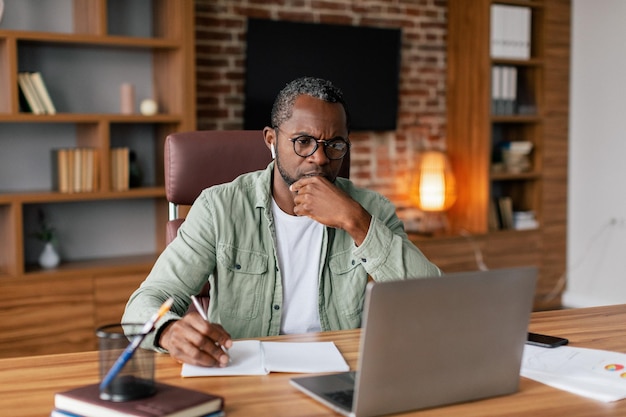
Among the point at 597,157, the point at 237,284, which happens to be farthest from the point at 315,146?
the point at 597,157

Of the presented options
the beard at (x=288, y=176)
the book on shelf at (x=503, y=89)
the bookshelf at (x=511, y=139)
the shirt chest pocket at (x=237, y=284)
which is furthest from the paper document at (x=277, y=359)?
the book on shelf at (x=503, y=89)

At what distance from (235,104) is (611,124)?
7.51ft

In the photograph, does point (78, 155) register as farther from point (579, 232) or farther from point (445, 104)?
point (579, 232)

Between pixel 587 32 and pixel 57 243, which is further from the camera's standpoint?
pixel 587 32

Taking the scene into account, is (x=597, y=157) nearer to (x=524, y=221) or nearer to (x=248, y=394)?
(x=524, y=221)

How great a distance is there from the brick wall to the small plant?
2.99 feet

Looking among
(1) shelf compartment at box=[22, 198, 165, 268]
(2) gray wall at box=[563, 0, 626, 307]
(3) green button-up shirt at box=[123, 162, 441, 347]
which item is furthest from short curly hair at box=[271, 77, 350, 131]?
(2) gray wall at box=[563, 0, 626, 307]

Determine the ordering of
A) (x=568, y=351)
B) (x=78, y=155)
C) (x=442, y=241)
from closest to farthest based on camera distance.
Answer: (x=568, y=351) < (x=78, y=155) < (x=442, y=241)

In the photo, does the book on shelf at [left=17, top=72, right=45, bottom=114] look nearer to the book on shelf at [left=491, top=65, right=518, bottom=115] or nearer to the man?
the man

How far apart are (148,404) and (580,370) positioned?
0.77 meters

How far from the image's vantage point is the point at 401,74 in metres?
4.77

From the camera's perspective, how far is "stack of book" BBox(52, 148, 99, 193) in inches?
143

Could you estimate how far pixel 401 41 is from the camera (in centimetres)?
471

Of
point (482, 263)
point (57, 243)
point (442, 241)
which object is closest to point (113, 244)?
point (57, 243)
